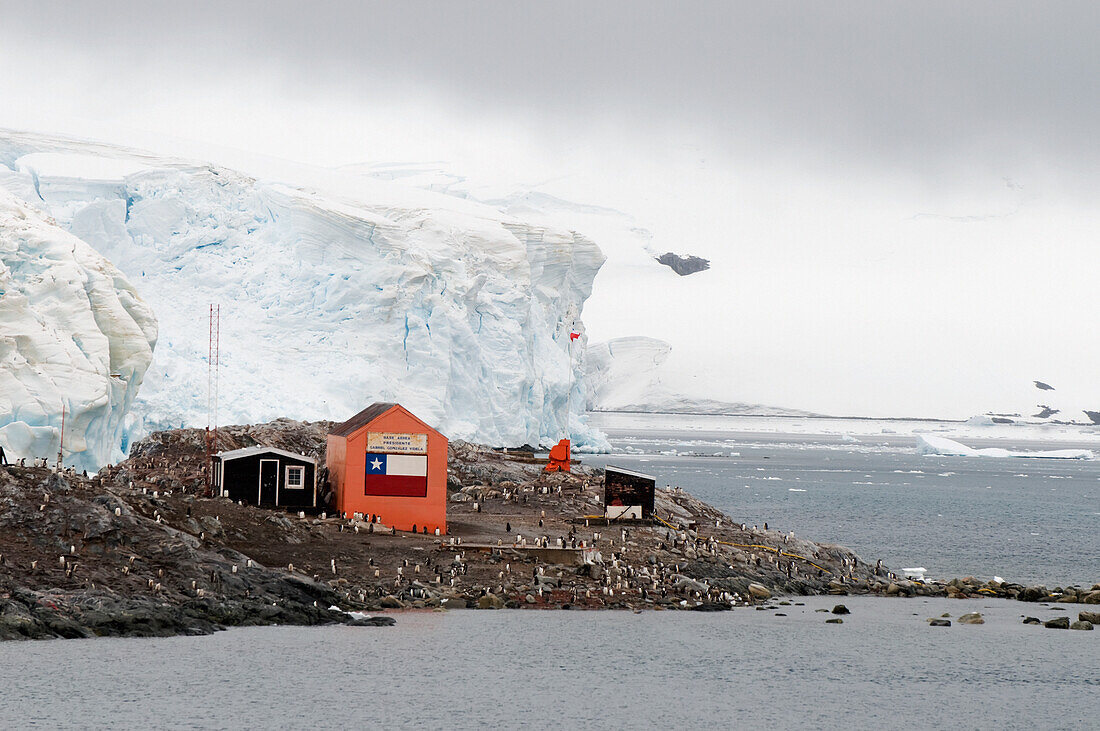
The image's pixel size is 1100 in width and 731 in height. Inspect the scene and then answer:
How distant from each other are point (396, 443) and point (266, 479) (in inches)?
124

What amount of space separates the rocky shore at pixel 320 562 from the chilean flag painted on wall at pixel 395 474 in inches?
48.8

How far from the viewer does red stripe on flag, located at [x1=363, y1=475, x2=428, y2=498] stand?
30.3m

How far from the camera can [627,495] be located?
3469 centimetres

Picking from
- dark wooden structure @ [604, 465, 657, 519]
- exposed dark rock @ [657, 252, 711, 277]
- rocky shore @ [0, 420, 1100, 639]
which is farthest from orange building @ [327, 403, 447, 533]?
exposed dark rock @ [657, 252, 711, 277]

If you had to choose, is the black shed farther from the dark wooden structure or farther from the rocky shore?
the dark wooden structure

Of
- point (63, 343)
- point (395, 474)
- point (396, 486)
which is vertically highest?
point (63, 343)

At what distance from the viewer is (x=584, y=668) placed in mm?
21000

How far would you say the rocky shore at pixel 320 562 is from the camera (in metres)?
21.4

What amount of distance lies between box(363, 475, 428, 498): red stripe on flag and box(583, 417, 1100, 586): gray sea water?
1447cm

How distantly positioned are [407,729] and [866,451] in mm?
110039

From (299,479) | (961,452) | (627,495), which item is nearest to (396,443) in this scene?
(299,479)

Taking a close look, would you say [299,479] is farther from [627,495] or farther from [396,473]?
[627,495]

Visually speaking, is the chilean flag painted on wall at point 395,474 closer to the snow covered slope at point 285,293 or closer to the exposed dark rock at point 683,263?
the snow covered slope at point 285,293

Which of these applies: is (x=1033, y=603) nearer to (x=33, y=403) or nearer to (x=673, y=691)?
(x=673, y=691)
